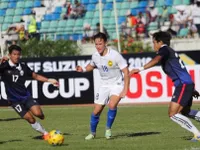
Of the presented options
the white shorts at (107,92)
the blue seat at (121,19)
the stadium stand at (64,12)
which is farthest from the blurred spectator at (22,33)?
the white shorts at (107,92)

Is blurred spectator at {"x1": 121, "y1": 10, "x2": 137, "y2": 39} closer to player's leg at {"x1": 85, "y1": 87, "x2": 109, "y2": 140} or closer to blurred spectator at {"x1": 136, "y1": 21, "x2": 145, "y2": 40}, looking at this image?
blurred spectator at {"x1": 136, "y1": 21, "x2": 145, "y2": 40}

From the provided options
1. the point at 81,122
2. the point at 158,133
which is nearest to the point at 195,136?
the point at 158,133

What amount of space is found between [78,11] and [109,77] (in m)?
18.7

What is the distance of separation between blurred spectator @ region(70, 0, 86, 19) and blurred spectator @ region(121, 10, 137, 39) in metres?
2.39

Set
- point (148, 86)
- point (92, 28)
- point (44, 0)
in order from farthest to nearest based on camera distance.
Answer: point (44, 0) < point (92, 28) < point (148, 86)

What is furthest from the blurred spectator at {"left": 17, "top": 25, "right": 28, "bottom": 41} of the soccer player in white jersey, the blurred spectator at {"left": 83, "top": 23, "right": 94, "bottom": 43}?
the soccer player in white jersey

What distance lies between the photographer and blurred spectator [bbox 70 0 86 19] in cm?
3166

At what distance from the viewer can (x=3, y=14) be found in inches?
1289

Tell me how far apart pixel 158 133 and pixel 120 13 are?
17.6m

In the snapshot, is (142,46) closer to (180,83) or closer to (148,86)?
(148,86)

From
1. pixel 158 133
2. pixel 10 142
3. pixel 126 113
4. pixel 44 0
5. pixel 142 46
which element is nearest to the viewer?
pixel 10 142

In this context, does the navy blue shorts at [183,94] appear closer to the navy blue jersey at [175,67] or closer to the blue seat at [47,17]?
the navy blue jersey at [175,67]

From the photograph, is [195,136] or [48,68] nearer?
[195,136]

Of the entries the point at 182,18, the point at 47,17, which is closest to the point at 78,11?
the point at 47,17
